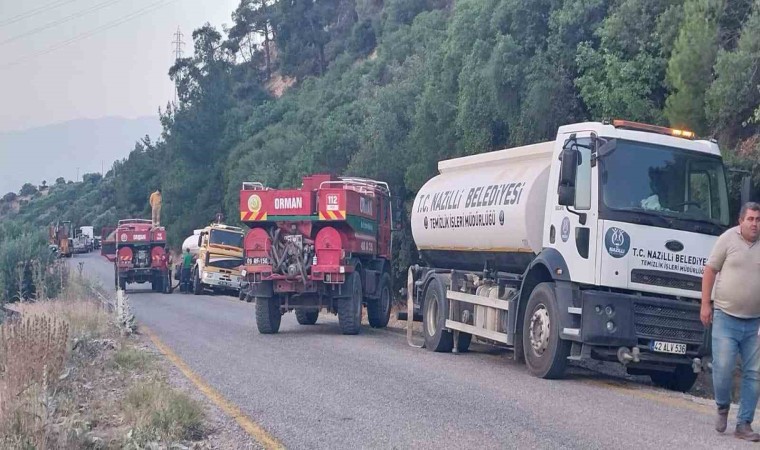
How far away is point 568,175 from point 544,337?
2135 mm

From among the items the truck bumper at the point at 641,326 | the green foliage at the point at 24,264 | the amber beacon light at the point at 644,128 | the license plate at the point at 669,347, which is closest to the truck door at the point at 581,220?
the truck bumper at the point at 641,326

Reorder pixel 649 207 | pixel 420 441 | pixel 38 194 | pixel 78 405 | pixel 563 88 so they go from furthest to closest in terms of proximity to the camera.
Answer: pixel 38 194, pixel 563 88, pixel 649 207, pixel 78 405, pixel 420 441

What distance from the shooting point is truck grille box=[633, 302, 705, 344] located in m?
11.5

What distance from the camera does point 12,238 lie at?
110 ft

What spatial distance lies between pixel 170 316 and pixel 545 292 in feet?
49.2

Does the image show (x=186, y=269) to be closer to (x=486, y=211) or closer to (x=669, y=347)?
(x=486, y=211)

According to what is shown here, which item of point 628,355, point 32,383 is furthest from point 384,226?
point 32,383

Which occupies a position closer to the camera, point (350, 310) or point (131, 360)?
point (131, 360)

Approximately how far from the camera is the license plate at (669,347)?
1142 centimetres

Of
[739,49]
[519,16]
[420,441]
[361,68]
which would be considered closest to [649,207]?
[420,441]

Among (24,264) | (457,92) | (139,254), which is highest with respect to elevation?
(457,92)

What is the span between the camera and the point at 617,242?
1143 cm

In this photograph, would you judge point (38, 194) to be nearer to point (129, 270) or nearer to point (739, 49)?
point (129, 270)

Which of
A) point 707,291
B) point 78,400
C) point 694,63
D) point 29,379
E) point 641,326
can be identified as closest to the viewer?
point 707,291
